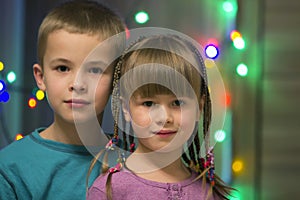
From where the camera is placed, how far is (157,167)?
103cm

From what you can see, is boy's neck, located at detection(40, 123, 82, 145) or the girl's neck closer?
the girl's neck

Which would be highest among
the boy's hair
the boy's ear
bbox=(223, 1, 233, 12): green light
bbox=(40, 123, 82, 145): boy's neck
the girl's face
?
bbox=(223, 1, 233, 12): green light

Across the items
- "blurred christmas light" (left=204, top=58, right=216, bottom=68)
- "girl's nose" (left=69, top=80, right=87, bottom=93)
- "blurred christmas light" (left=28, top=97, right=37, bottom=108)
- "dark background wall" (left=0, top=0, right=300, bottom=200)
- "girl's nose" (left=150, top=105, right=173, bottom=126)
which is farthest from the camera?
"dark background wall" (left=0, top=0, right=300, bottom=200)

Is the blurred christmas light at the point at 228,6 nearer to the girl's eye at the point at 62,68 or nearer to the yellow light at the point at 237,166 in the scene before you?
the yellow light at the point at 237,166

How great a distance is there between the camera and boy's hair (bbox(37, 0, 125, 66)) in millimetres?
1114

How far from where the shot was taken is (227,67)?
75.0 inches

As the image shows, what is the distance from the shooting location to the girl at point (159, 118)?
978 millimetres

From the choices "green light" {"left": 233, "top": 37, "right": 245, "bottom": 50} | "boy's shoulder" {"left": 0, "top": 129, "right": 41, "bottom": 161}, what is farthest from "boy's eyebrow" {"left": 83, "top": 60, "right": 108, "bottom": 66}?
"green light" {"left": 233, "top": 37, "right": 245, "bottom": 50}

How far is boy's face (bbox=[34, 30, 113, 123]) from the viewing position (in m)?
1.09

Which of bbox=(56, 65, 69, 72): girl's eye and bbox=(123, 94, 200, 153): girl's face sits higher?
bbox=(56, 65, 69, 72): girl's eye

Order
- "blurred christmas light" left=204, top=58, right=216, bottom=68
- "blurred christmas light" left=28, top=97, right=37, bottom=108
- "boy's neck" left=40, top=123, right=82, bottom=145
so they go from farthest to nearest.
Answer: "blurred christmas light" left=28, top=97, right=37, bottom=108 < "blurred christmas light" left=204, top=58, right=216, bottom=68 < "boy's neck" left=40, top=123, right=82, bottom=145

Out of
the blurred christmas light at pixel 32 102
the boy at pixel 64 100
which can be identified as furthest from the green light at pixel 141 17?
the boy at pixel 64 100

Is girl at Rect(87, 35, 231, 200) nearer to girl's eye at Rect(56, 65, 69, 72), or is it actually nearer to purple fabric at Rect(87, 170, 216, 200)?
purple fabric at Rect(87, 170, 216, 200)

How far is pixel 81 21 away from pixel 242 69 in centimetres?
90
